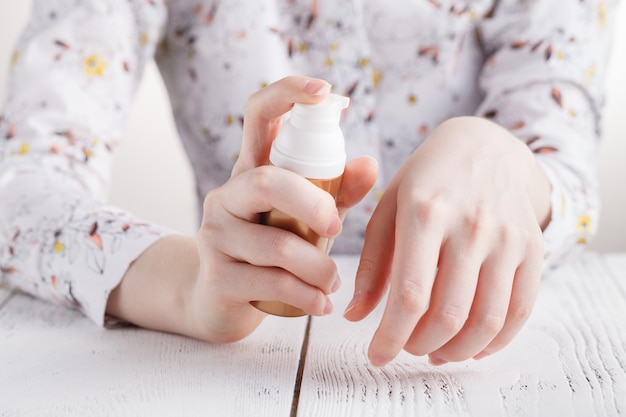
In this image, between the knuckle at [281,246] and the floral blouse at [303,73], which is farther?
the floral blouse at [303,73]

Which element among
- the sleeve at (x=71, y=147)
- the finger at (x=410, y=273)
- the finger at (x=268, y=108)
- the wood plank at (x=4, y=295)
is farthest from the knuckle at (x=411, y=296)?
the wood plank at (x=4, y=295)

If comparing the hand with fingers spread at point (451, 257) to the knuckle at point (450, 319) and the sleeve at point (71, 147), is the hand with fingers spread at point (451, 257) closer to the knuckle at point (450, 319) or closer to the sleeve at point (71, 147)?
the knuckle at point (450, 319)

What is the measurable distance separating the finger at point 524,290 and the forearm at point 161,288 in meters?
0.22

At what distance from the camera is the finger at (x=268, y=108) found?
15.9 inches

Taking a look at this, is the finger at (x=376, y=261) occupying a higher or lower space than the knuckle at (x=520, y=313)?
higher

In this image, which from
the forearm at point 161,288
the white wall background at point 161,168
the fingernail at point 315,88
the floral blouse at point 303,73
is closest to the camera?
the fingernail at point 315,88

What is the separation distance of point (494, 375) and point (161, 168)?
3.94 ft

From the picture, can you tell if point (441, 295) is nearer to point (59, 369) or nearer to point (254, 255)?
point (254, 255)

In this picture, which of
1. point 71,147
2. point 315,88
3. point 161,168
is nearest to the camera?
point 315,88

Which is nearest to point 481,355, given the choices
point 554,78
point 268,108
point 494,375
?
point 494,375

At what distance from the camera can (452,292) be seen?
423mm

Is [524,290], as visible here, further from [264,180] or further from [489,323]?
[264,180]

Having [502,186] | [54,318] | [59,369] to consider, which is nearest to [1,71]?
[54,318]

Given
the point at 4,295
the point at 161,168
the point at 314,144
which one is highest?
the point at 314,144
